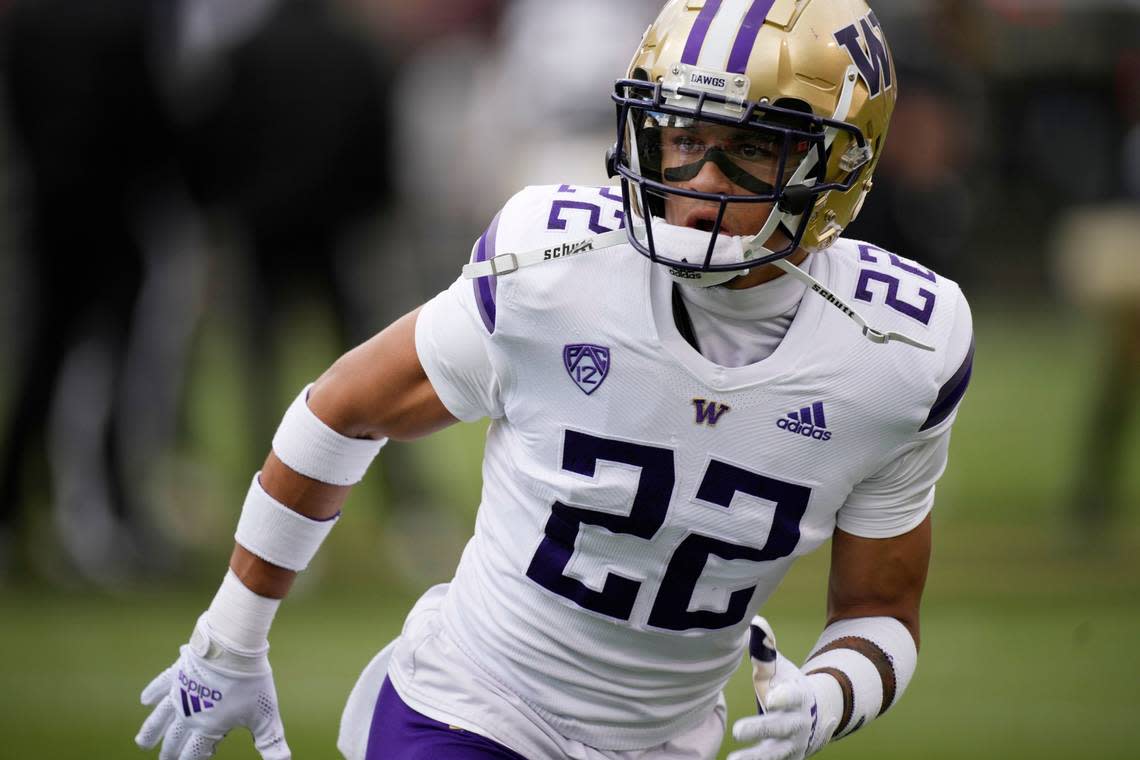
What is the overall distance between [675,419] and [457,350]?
0.35 metres

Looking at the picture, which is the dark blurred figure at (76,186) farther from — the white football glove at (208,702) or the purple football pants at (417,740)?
the purple football pants at (417,740)

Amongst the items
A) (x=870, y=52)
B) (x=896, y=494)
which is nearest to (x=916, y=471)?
(x=896, y=494)

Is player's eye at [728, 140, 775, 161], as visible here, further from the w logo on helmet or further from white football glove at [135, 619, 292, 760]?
white football glove at [135, 619, 292, 760]

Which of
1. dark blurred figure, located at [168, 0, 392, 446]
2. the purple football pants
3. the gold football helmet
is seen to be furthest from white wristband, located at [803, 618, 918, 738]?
dark blurred figure, located at [168, 0, 392, 446]

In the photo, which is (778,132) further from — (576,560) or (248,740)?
(248,740)

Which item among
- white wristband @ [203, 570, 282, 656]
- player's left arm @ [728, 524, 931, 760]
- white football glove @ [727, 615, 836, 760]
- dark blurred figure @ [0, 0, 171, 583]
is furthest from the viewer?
dark blurred figure @ [0, 0, 171, 583]

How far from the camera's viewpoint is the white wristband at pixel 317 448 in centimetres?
262

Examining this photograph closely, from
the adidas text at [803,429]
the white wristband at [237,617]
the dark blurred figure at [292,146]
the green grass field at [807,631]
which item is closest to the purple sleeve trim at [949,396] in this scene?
the adidas text at [803,429]

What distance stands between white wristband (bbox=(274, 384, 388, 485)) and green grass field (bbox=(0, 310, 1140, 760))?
6.86 ft

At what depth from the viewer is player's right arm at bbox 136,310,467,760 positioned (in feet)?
8.50

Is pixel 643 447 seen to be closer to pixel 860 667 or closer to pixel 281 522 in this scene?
pixel 860 667

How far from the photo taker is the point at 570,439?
8.11ft

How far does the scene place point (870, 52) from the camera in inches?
99.3

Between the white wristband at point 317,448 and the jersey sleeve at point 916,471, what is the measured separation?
2.52ft
